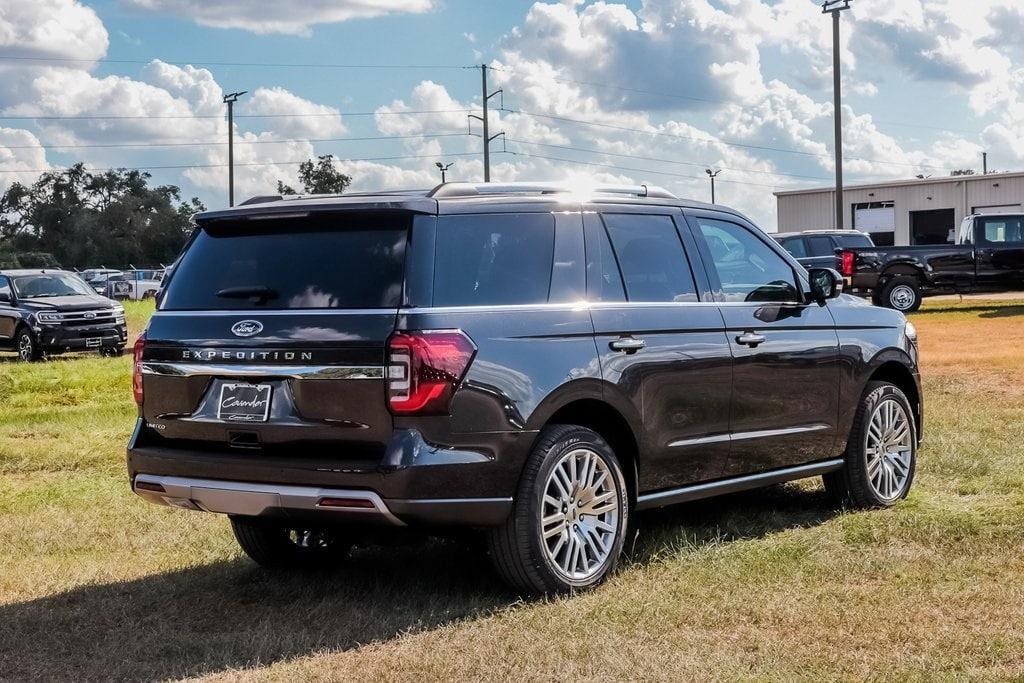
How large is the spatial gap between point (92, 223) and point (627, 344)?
95.3 m

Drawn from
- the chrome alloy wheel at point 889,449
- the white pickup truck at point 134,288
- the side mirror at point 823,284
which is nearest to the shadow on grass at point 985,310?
the chrome alloy wheel at point 889,449

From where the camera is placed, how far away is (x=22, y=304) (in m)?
24.9

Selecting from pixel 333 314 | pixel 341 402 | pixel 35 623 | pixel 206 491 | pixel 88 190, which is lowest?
pixel 35 623

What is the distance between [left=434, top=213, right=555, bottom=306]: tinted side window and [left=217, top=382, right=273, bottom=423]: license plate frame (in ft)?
2.77

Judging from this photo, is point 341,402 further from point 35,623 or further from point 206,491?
point 35,623

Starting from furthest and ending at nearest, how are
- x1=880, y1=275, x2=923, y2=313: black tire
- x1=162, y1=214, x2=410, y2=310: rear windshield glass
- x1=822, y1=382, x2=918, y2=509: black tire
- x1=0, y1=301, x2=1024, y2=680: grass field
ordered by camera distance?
x1=880, y1=275, x2=923, y2=313: black tire
x1=822, y1=382, x2=918, y2=509: black tire
x1=162, y1=214, x2=410, y2=310: rear windshield glass
x1=0, y1=301, x2=1024, y2=680: grass field

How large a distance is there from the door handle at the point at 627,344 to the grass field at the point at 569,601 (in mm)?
1069

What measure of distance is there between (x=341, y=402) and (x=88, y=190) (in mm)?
101194

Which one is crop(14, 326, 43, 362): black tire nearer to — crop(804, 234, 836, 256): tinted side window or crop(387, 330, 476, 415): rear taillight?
crop(804, 234, 836, 256): tinted side window

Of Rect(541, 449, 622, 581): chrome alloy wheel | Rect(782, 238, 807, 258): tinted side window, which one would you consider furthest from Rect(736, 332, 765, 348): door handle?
Rect(782, 238, 807, 258): tinted side window

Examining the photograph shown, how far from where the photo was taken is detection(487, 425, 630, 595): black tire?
19.3 feet

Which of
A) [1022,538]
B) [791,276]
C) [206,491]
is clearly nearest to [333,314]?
[206,491]

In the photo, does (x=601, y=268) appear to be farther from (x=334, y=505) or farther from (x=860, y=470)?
(x=860, y=470)

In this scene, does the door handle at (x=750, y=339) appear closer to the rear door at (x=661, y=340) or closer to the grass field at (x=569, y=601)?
the rear door at (x=661, y=340)
